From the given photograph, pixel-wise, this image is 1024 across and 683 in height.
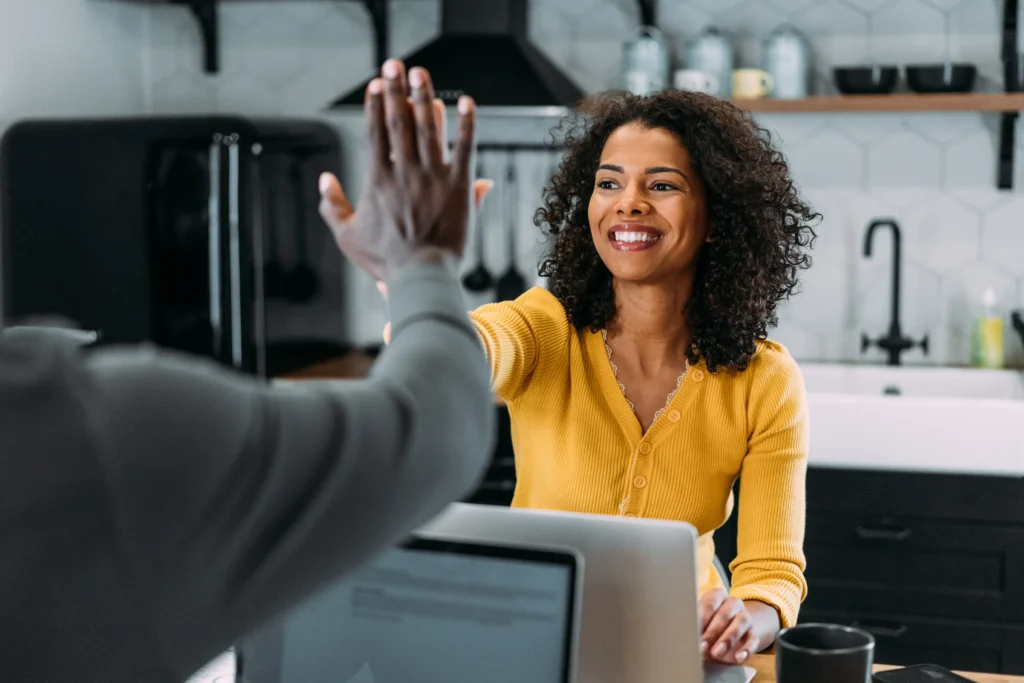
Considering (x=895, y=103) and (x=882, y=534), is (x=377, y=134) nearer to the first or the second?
(x=882, y=534)

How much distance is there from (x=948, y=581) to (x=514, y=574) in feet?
6.14

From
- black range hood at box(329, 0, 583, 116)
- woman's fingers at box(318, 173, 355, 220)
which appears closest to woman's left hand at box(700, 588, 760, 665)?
woman's fingers at box(318, 173, 355, 220)

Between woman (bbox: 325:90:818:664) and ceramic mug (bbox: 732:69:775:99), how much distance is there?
119 centimetres

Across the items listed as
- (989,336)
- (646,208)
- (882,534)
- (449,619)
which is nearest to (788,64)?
(989,336)

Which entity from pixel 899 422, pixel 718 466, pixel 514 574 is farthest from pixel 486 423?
pixel 899 422

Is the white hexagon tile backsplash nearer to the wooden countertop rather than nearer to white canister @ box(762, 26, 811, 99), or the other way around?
white canister @ box(762, 26, 811, 99)

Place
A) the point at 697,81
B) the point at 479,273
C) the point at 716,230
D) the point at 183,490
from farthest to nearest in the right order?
the point at 479,273, the point at 697,81, the point at 716,230, the point at 183,490

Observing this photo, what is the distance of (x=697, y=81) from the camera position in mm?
2943

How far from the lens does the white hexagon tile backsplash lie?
3.03 meters

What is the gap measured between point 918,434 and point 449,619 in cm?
183

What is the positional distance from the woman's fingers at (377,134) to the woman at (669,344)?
897mm

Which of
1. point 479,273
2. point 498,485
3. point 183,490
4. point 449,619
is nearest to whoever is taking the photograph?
point 183,490

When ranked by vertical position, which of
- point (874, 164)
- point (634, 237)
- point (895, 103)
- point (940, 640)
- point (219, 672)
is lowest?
point (940, 640)

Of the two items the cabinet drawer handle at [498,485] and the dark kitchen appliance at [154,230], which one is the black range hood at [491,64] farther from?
the cabinet drawer handle at [498,485]
